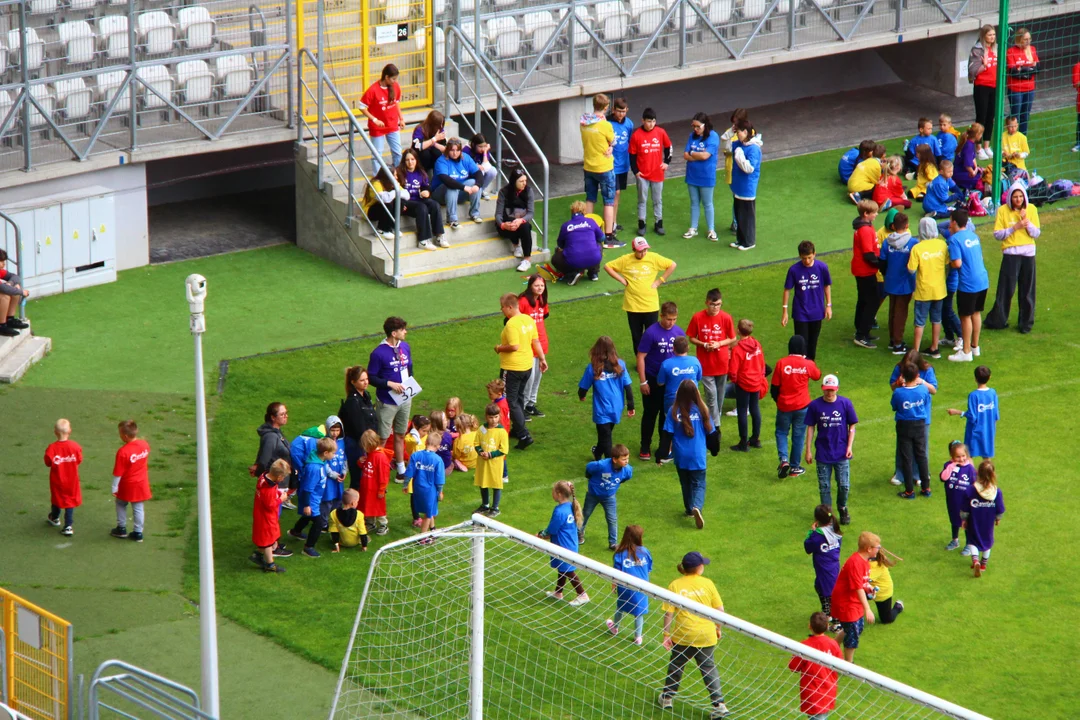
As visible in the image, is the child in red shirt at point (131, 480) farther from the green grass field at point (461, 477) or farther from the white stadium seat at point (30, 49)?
the white stadium seat at point (30, 49)

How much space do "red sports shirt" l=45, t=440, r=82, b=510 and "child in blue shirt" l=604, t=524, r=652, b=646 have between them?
512cm

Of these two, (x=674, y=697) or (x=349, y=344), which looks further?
(x=349, y=344)

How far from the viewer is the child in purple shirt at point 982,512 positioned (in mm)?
15078

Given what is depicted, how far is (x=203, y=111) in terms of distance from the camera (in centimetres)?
2267

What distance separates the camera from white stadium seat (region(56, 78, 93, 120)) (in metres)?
21.3

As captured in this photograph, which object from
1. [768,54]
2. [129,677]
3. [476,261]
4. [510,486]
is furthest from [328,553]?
[768,54]

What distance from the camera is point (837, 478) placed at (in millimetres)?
16125

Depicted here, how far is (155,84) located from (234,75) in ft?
3.63

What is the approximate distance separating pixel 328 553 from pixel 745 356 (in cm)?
474

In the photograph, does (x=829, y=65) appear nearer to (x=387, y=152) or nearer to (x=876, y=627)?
(x=387, y=152)

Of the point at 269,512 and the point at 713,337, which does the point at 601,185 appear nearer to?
the point at 713,337

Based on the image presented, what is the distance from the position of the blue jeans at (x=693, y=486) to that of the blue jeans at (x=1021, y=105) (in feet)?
40.8

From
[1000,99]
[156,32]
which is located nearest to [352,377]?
[156,32]

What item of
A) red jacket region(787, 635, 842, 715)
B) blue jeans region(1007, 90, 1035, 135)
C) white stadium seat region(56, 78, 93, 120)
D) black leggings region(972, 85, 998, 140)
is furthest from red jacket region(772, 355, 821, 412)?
blue jeans region(1007, 90, 1035, 135)
